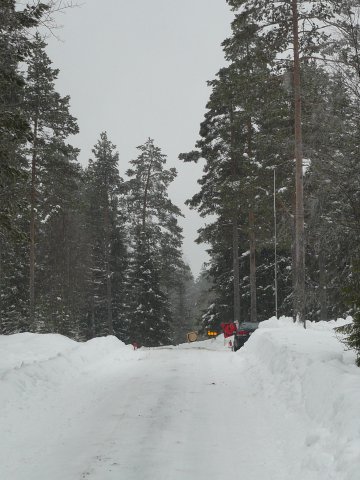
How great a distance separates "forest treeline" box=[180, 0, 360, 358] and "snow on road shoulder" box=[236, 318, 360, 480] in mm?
1245

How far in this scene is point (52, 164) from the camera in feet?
80.1

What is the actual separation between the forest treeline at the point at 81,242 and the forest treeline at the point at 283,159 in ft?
21.4

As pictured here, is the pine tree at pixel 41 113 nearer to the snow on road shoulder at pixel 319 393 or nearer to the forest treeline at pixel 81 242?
the forest treeline at pixel 81 242

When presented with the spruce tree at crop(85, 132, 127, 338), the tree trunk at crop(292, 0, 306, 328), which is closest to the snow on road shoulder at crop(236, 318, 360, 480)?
the tree trunk at crop(292, 0, 306, 328)

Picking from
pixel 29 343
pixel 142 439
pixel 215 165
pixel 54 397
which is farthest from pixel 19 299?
pixel 142 439

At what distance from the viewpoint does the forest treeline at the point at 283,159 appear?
45.8 ft

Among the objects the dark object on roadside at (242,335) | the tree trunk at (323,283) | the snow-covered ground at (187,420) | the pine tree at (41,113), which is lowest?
the snow-covered ground at (187,420)

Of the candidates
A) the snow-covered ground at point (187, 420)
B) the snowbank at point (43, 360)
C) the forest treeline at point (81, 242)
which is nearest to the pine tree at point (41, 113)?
the forest treeline at point (81, 242)

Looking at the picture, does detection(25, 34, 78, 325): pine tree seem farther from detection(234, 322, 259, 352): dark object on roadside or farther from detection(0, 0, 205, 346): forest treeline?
detection(234, 322, 259, 352): dark object on roadside

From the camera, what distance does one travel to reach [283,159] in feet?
91.2

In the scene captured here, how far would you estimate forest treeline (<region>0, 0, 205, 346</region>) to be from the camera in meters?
23.9

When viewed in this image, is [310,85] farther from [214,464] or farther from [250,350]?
[214,464]

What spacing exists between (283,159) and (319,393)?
73.0 feet

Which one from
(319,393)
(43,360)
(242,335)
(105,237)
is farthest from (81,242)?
(319,393)
